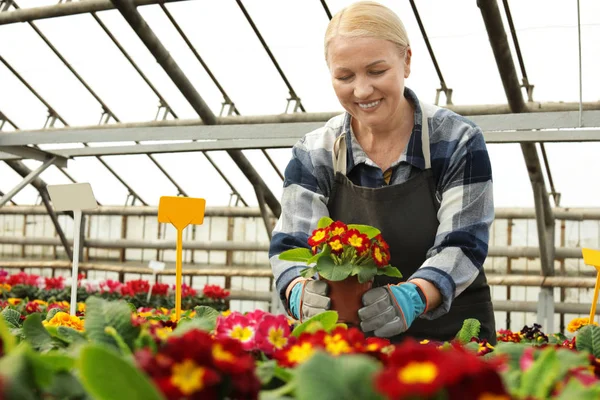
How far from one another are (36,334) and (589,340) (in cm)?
71

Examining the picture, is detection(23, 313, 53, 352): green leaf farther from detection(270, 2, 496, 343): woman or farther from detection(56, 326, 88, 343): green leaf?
detection(270, 2, 496, 343): woman

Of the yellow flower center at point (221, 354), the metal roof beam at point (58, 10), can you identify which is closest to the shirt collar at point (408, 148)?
the yellow flower center at point (221, 354)

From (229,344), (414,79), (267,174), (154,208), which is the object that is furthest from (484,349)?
(154,208)

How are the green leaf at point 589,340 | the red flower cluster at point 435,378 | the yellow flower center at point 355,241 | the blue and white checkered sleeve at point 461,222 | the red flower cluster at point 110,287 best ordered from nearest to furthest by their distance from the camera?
1. the red flower cluster at point 435,378
2. the green leaf at point 589,340
3. the yellow flower center at point 355,241
4. the blue and white checkered sleeve at point 461,222
5. the red flower cluster at point 110,287

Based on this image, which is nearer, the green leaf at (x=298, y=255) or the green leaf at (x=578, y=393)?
the green leaf at (x=578, y=393)

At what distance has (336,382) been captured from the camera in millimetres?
411

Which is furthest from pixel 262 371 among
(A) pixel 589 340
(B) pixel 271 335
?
(A) pixel 589 340

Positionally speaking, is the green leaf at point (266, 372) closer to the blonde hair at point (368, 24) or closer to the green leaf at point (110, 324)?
the green leaf at point (110, 324)

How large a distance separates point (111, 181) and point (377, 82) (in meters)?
7.39

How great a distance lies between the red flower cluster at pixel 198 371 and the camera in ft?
1.43

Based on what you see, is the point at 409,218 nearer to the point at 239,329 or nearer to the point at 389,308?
the point at 389,308

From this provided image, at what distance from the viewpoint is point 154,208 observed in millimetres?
8406

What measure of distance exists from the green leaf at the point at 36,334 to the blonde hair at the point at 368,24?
0.83m

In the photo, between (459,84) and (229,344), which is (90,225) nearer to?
(459,84)
